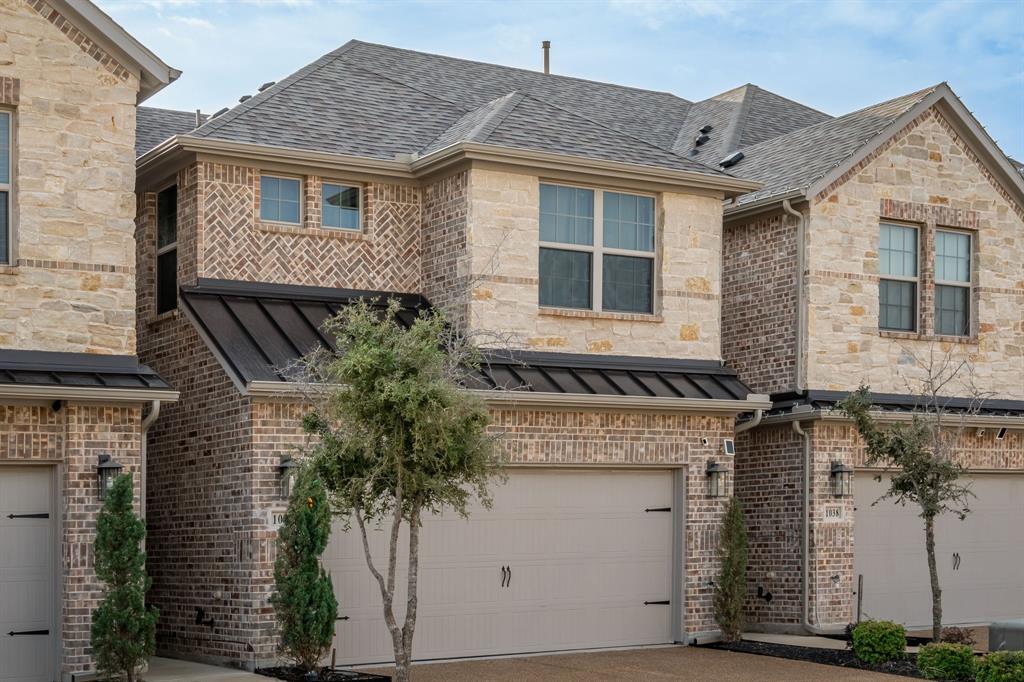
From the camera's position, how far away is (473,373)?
55.5ft

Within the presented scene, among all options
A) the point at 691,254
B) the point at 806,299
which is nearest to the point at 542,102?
the point at 691,254

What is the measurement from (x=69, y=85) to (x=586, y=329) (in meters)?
6.90

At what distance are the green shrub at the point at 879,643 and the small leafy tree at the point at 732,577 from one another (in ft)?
6.80

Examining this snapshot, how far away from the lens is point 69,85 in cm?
1516

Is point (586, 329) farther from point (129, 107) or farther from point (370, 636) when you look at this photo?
point (129, 107)

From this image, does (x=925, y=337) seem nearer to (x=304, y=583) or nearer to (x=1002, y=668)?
(x=1002, y=668)

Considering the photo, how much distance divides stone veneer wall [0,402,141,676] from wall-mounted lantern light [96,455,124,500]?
0.24ft

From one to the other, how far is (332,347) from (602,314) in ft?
12.1

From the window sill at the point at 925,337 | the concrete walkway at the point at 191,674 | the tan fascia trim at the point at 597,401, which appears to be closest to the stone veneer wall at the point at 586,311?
the tan fascia trim at the point at 597,401

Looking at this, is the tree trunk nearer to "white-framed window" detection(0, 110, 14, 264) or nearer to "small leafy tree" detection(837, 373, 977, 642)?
"small leafy tree" detection(837, 373, 977, 642)

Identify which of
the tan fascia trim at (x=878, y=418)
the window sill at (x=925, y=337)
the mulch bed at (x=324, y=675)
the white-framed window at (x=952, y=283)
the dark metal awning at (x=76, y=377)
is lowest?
the mulch bed at (x=324, y=675)

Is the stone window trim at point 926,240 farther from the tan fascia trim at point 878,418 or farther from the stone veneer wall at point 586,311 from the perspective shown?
the stone veneer wall at point 586,311

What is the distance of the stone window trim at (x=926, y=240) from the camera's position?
20.2 m

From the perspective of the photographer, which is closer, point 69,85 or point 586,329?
point 69,85
